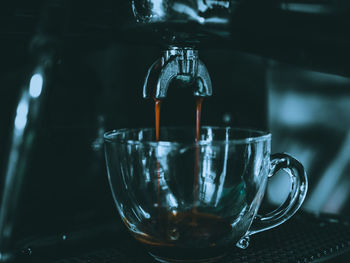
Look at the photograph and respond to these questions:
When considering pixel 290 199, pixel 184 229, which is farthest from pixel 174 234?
pixel 290 199

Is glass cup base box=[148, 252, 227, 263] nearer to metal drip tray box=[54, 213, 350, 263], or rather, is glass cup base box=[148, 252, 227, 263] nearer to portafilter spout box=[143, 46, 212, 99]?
metal drip tray box=[54, 213, 350, 263]

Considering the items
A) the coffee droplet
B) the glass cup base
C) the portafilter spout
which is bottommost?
the glass cup base

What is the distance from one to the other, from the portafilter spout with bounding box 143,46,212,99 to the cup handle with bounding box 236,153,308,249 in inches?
4.1

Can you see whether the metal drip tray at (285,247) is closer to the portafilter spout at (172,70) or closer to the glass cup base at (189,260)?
the glass cup base at (189,260)

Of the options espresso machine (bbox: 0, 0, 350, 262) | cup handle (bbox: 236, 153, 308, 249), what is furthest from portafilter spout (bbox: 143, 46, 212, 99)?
cup handle (bbox: 236, 153, 308, 249)

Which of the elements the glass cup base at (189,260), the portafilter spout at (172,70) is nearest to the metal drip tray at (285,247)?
the glass cup base at (189,260)

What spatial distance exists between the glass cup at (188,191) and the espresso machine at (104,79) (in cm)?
5

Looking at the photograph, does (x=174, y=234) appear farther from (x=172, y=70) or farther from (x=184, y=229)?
(x=172, y=70)

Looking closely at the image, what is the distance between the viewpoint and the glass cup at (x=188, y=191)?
32cm

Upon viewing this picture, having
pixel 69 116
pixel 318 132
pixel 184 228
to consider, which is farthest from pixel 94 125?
pixel 318 132

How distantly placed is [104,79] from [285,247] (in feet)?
0.83

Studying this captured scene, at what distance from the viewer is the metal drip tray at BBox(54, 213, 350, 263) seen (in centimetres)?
35

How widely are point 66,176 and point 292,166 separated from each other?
0.74ft

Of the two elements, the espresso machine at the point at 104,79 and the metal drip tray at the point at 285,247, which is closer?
the espresso machine at the point at 104,79
